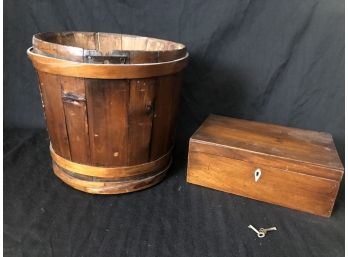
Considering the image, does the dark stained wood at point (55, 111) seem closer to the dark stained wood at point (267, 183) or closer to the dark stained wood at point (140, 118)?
the dark stained wood at point (140, 118)

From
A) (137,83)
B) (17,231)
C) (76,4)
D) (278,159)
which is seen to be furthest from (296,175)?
(76,4)

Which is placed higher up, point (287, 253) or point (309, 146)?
point (309, 146)

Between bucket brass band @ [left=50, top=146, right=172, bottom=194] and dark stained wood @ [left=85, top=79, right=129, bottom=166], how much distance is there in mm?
44

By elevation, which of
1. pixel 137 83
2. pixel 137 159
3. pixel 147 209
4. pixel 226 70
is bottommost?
pixel 147 209

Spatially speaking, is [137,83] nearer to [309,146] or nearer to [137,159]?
[137,159]

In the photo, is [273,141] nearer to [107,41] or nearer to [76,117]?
[76,117]

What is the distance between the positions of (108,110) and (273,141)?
2.84 feet

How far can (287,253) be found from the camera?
4.86 ft

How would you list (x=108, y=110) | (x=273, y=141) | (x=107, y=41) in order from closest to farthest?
(x=108, y=110)
(x=273, y=141)
(x=107, y=41)

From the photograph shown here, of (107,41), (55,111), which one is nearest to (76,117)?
(55,111)

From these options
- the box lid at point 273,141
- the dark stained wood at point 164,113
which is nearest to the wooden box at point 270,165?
the box lid at point 273,141

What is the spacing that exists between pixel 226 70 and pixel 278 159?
80cm

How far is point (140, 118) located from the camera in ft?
5.27

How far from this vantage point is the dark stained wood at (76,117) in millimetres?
1498
